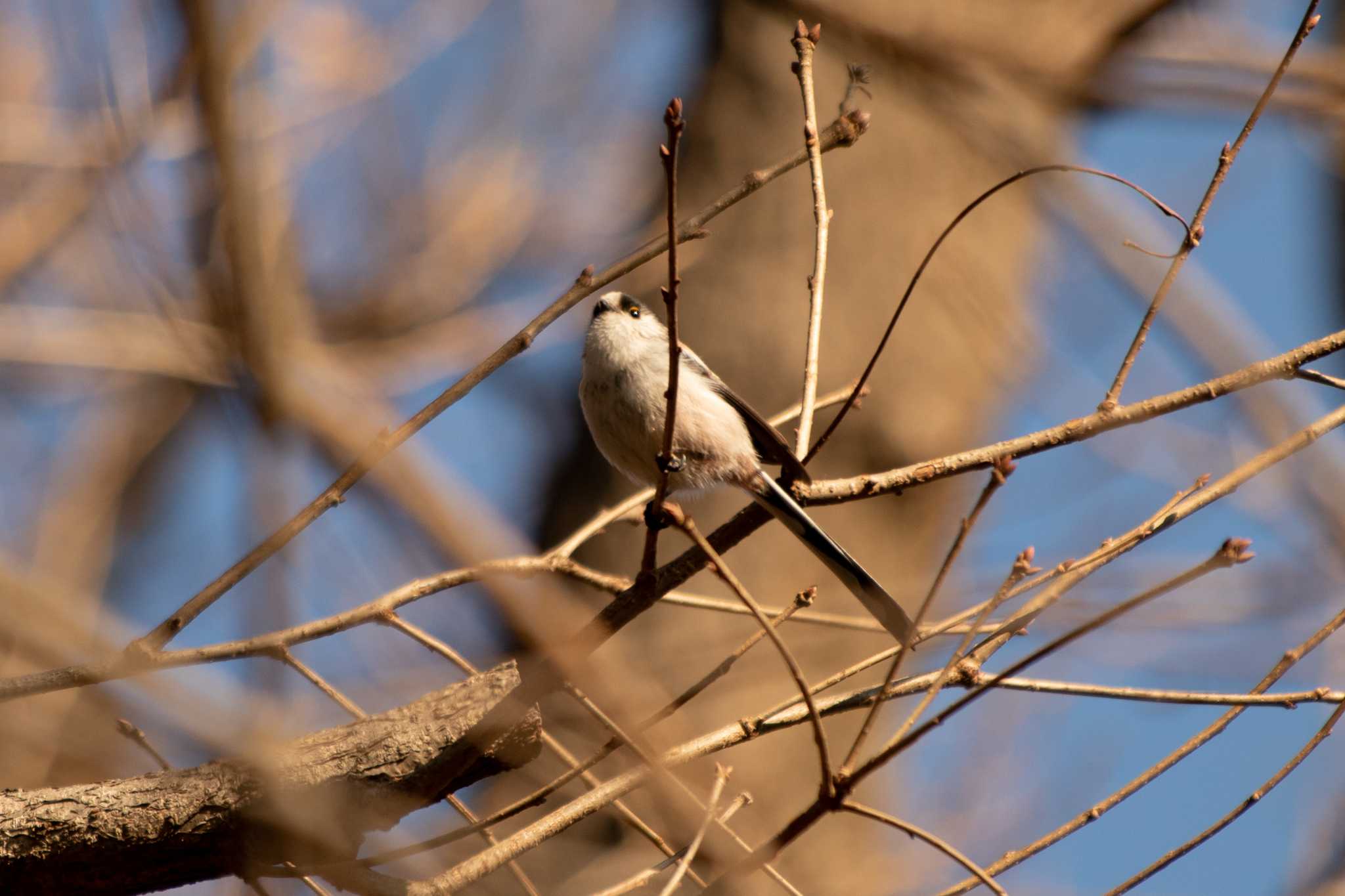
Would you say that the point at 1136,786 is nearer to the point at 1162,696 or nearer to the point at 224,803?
the point at 1162,696

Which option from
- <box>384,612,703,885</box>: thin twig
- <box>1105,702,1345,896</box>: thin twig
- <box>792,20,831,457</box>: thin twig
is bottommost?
<box>1105,702,1345,896</box>: thin twig

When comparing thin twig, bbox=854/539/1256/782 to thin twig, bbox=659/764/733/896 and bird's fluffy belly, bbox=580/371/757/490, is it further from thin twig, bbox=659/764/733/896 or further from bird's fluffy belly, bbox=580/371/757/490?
bird's fluffy belly, bbox=580/371/757/490

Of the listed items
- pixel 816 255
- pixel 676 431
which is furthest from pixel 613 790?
pixel 676 431

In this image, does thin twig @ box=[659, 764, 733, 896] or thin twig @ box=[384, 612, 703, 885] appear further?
thin twig @ box=[384, 612, 703, 885]

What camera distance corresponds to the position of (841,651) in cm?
396

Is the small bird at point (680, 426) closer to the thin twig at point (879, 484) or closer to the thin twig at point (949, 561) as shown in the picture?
the thin twig at point (879, 484)

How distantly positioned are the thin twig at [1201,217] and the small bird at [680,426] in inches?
28.4

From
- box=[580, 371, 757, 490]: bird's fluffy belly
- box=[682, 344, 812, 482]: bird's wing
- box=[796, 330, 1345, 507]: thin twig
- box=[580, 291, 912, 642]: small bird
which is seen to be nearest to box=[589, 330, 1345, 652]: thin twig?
box=[796, 330, 1345, 507]: thin twig

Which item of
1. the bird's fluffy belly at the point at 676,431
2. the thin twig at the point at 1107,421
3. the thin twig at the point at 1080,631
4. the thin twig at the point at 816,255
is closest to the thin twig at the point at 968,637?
the thin twig at the point at 1080,631

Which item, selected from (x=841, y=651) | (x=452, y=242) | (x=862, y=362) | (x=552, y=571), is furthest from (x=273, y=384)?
(x=452, y=242)

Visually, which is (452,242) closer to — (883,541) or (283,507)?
(883,541)

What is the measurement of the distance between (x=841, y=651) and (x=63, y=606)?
2917 millimetres

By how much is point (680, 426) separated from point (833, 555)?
0.43 meters

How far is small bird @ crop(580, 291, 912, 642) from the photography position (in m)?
2.38
